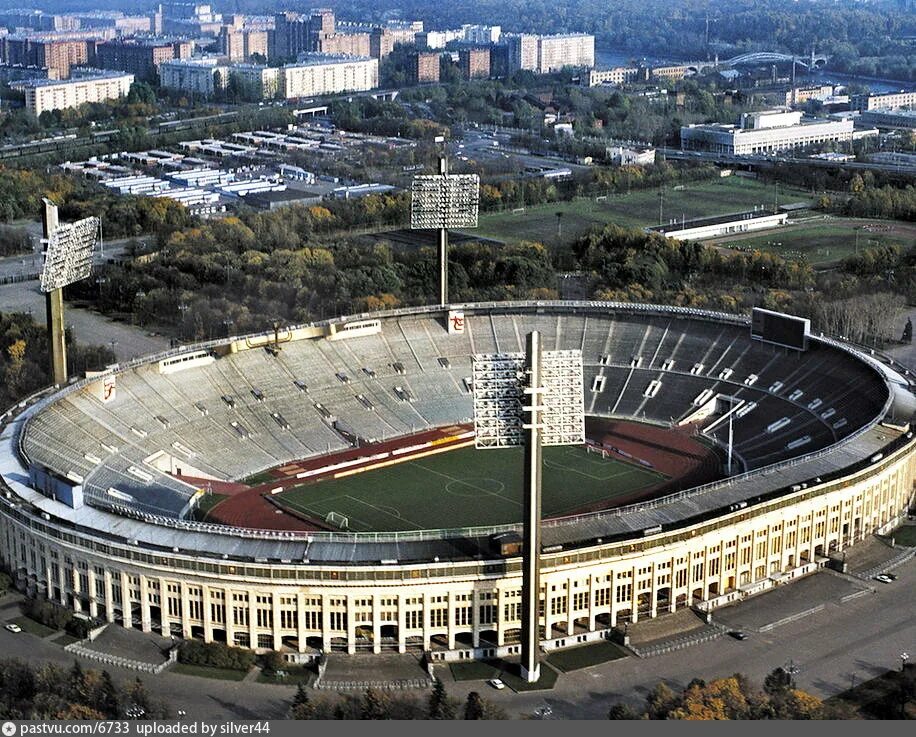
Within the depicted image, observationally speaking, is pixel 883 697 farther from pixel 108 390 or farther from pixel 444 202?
pixel 444 202

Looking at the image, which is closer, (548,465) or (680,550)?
(680,550)

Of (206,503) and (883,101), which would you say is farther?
(883,101)

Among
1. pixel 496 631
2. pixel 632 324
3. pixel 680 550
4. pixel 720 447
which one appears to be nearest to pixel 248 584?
pixel 496 631

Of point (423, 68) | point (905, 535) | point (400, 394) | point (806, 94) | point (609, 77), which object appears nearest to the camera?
point (905, 535)

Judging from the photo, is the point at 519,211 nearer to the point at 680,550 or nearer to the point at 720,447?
the point at 720,447

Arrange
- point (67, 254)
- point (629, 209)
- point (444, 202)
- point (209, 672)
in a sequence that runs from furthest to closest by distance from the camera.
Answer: point (629, 209)
point (444, 202)
point (67, 254)
point (209, 672)

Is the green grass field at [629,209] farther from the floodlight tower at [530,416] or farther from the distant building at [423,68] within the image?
the distant building at [423,68]

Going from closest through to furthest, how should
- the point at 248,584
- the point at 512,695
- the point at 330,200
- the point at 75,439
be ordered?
the point at 512,695 → the point at 248,584 → the point at 75,439 → the point at 330,200

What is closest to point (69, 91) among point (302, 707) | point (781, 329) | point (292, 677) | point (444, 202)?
point (444, 202)
